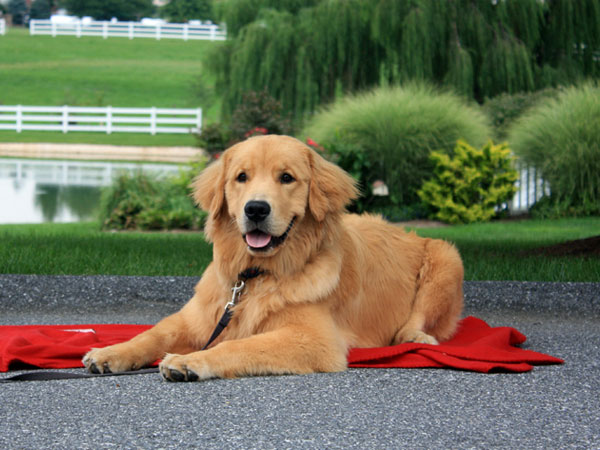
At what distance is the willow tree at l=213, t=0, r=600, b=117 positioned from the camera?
20203 mm

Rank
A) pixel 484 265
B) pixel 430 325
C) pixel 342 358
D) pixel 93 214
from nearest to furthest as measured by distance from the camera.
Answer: pixel 342 358 → pixel 430 325 → pixel 484 265 → pixel 93 214

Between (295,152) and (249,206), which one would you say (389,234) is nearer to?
(295,152)

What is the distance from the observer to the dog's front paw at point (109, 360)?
4.42 m

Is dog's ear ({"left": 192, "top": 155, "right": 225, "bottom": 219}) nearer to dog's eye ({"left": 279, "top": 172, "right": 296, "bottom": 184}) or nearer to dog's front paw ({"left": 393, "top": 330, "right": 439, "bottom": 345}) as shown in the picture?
dog's eye ({"left": 279, "top": 172, "right": 296, "bottom": 184})

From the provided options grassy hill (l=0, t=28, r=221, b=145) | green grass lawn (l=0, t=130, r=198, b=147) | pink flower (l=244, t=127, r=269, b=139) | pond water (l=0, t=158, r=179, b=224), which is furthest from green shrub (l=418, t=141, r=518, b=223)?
grassy hill (l=0, t=28, r=221, b=145)

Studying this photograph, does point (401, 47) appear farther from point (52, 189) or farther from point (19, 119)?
point (19, 119)

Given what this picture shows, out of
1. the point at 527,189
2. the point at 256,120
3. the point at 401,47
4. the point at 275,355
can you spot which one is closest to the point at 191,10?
the point at 401,47

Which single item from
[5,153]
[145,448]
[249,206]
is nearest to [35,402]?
[145,448]

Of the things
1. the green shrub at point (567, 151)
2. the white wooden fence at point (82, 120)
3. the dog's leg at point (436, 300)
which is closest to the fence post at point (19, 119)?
the white wooden fence at point (82, 120)

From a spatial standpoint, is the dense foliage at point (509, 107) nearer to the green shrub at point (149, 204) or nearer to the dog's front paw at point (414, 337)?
the green shrub at point (149, 204)

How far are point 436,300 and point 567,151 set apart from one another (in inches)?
433

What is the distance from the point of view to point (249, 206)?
426 cm

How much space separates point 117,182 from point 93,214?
2259mm

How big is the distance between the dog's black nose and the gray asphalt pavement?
89 cm
